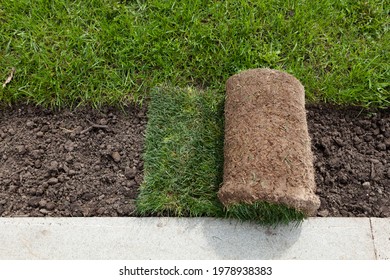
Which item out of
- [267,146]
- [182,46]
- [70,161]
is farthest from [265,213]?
[182,46]

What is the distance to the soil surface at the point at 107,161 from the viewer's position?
2498 mm

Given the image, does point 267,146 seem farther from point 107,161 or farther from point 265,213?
point 107,161

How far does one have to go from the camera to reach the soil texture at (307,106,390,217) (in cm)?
249

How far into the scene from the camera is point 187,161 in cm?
257

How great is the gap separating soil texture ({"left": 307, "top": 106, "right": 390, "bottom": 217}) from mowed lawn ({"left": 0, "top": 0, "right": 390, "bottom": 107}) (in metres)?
0.13

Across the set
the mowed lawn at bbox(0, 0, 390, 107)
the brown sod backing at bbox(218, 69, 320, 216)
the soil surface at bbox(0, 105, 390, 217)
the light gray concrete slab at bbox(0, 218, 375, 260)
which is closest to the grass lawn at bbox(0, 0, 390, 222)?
the mowed lawn at bbox(0, 0, 390, 107)

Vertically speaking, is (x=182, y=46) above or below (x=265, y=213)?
above

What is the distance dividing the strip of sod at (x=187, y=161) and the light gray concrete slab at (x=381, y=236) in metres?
0.45

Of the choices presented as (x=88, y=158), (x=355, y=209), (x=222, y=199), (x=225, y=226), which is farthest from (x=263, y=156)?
(x=88, y=158)

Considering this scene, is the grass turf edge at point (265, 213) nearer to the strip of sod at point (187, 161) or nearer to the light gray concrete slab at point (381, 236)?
the strip of sod at point (187, 161)

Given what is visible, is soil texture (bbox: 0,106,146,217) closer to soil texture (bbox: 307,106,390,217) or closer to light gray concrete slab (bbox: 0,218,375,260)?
light gray concrete slab (bbox: 0,218,375,260)

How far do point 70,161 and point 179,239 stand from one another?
892mm

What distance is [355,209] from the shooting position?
8.13 ft

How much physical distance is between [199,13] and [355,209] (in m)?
1.77
